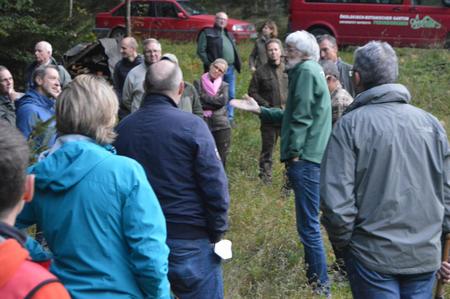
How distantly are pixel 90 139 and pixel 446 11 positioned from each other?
55.8 feet

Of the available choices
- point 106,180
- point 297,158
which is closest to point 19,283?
point 106,180

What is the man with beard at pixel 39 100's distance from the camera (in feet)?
20.2

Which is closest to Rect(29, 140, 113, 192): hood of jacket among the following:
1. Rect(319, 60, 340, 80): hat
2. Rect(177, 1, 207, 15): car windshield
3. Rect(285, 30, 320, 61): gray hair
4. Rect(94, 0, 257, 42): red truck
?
Rect(285, 30, 320, 61): gray hair

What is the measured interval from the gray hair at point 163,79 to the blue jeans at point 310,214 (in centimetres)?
173

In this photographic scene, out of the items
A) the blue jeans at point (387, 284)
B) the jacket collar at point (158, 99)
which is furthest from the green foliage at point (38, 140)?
the blue jeans at point (387, 284)

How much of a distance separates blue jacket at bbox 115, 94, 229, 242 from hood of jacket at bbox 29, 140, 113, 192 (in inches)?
40.0

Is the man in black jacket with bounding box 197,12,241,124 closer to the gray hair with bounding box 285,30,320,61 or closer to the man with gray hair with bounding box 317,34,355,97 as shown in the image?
the man with gray hair with bounding box 317,34,355,97

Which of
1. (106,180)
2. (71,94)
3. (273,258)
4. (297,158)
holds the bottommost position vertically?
(273,258)

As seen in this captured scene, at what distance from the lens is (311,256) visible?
5.89 m

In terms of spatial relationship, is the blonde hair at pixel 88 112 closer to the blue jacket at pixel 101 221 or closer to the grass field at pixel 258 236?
the blue jacket at pixel 101 221

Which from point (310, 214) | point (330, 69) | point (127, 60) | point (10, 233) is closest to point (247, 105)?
point (310, 214)

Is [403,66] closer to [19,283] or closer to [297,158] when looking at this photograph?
[297,158]

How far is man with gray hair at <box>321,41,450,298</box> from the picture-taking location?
12.2 feet

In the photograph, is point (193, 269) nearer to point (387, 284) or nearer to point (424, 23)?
point (387, 284)
